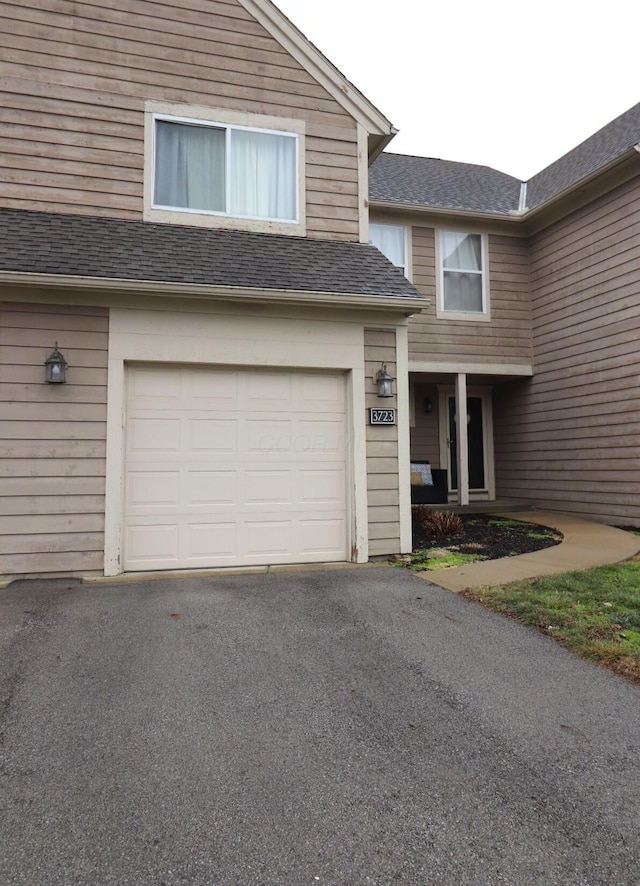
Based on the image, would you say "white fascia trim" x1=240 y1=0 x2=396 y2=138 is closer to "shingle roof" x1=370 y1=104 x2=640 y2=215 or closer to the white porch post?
"shingle roof" x1=370 y1=104 x2=640 y2=215

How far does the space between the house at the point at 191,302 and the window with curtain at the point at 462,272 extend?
3392 millimetres

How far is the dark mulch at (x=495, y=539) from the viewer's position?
271 inches

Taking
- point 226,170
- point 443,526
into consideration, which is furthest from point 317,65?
point 443,526

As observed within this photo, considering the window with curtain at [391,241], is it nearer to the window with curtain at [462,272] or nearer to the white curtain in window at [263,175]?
the window with curtain at [462,272]

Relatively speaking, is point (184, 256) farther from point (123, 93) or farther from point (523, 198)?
point (523, 198)

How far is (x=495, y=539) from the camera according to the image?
764 cm

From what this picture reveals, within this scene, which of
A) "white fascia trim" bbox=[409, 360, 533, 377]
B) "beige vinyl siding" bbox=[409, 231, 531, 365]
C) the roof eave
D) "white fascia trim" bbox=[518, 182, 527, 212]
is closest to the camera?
the roof eave

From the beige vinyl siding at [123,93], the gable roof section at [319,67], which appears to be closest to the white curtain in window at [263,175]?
the beige vinyl siding at [123,93]

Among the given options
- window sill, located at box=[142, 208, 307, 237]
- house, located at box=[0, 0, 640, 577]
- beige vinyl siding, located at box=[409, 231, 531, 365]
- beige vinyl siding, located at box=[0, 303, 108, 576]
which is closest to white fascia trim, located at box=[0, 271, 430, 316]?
house, located at box=[0, 0, 640, 577]

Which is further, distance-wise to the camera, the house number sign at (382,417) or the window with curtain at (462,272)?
the window with curtain at (462,272)

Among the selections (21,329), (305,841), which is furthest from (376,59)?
(305,841)

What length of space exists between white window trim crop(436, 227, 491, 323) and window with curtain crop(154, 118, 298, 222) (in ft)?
14.3

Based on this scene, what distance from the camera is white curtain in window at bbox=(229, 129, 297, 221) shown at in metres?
6.87

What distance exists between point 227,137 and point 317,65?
1.51 m
